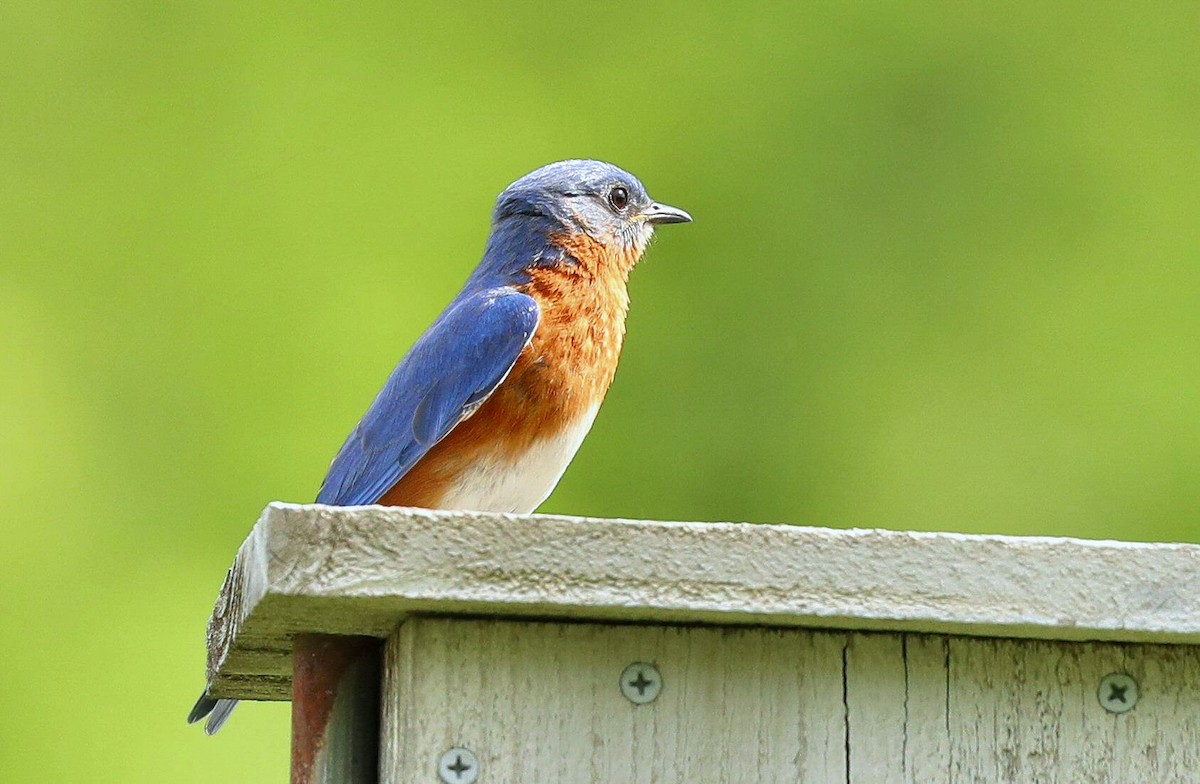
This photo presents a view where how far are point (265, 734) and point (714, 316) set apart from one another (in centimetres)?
206

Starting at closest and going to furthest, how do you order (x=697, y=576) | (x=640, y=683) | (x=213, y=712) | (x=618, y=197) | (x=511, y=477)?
(x=697, y=576) → (x=640, y=683) → (x=213, y=712) → (x=511, y=477) → (x=618, y=197)

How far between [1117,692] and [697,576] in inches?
24.1

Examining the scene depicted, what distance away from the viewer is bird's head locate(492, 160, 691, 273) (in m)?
4.19

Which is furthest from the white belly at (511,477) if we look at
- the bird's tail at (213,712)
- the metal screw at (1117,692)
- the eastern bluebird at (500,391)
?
the metal screw at (1117,692)

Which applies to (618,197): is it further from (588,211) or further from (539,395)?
(539,395)

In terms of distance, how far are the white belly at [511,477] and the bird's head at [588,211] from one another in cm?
60

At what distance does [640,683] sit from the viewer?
93.5 inches

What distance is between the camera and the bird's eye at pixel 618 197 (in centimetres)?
451

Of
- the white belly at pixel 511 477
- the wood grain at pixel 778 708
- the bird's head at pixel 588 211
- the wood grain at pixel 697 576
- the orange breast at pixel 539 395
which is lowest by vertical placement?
the wood grain at pixel 778 708

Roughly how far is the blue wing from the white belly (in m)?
0.09

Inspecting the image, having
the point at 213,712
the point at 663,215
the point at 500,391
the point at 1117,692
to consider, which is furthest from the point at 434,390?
the point at 1117,692

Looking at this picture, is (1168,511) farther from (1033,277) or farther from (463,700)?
(463,700)

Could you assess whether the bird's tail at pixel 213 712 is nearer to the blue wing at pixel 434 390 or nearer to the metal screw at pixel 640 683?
the blue wing at pixel 434 390

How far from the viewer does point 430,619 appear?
2.34 meters
